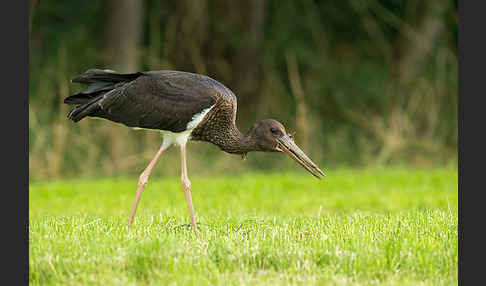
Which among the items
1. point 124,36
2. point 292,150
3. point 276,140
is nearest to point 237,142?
point 276,140

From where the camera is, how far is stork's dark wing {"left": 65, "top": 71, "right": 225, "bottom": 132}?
23.4 ft

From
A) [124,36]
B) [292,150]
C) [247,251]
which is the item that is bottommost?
[247,251]

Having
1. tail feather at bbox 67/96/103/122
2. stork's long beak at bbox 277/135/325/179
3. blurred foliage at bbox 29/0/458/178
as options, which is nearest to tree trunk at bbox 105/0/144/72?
blurred foliage at bbox 29/0/458/178

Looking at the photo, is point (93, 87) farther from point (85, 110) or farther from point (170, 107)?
point (170, 107)

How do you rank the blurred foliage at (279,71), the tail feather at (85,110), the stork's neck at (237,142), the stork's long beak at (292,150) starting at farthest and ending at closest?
1. the blurred foliage at (279,71)
2. the stork's neck at (237,142)
3. the stork's long beak at (292,150)
4. the tail feather at (85,110)

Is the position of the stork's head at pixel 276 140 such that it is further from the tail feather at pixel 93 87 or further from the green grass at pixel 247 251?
the tail feather at pixel 93 87

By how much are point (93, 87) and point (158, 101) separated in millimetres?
709

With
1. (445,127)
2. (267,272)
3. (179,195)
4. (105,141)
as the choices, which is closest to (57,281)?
(267,272)

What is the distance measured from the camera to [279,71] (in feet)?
61.0

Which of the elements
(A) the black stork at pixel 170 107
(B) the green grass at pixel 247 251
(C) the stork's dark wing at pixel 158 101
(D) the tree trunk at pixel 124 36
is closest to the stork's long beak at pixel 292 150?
(A) the black stork at pixel 170 107

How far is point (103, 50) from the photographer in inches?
653

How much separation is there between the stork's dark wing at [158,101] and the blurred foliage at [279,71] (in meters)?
7.07

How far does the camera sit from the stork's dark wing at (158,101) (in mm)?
7121

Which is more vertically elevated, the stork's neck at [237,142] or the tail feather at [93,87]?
the tail feather at [93,87]
